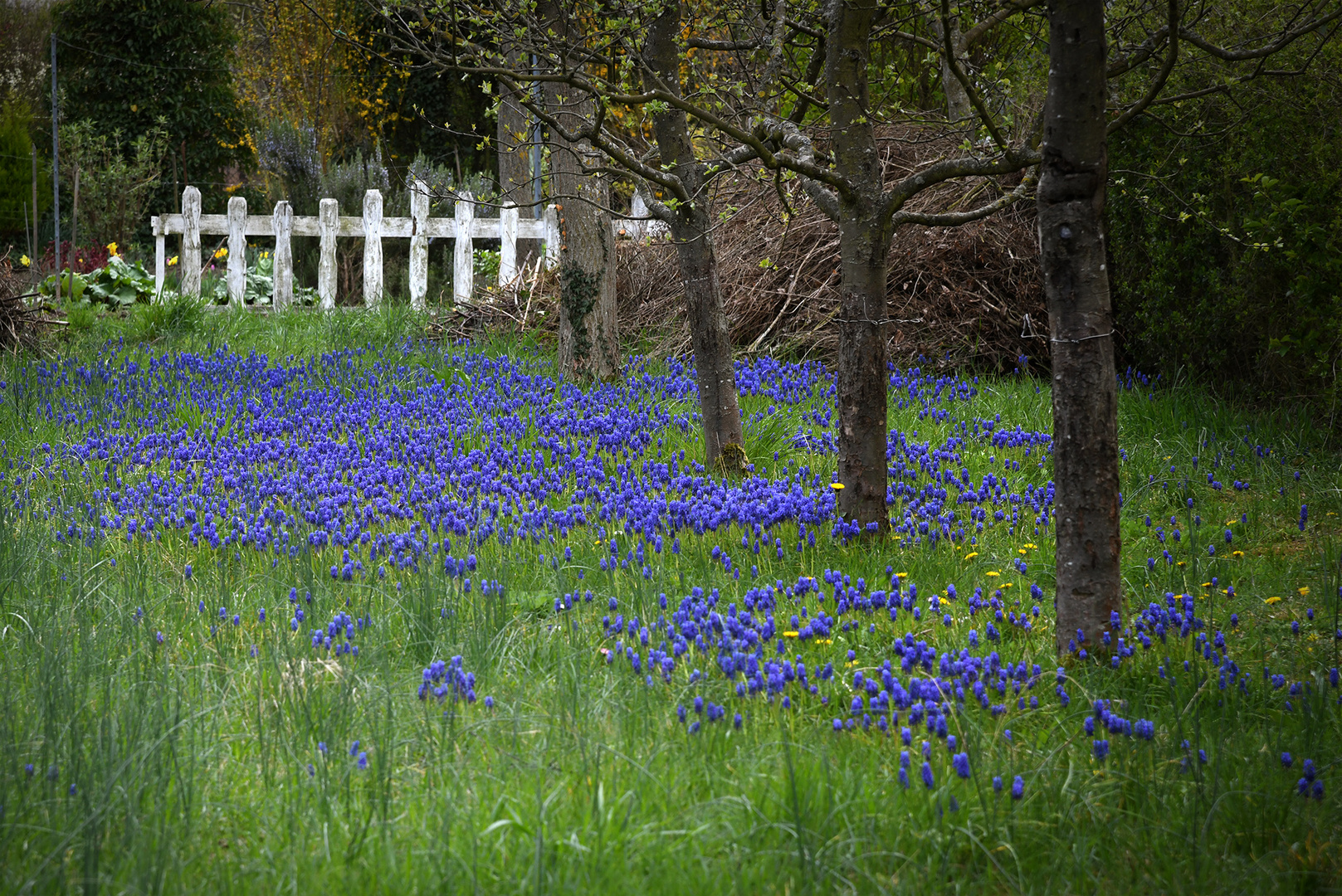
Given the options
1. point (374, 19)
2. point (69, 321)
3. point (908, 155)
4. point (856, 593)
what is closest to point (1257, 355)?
point (908, 155)

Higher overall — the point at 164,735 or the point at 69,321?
the point at 69,321

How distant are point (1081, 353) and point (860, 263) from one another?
1404 millimetres

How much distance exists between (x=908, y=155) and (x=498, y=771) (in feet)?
26.4

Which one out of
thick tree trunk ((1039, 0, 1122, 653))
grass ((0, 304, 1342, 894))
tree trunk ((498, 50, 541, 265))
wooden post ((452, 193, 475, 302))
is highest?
tree trunk ((498, 50, 541, 265))

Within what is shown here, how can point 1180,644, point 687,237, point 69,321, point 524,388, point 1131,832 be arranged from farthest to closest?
point 69,321, point 524,388, point 687,237, point 1180,644, point 1131,832

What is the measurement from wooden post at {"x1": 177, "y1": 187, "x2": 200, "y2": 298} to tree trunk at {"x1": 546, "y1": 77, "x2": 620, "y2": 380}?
7.58m

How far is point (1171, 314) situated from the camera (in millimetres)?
7148

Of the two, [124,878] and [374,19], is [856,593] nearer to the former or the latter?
[124,878]

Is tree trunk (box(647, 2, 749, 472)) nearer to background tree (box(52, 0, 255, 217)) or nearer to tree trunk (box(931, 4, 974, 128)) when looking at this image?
tree trunk (box(931, 4, 974, 128))

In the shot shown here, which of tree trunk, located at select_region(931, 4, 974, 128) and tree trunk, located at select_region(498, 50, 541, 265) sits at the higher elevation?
tree trunk, located at select_region(498, 50, 541, 265)

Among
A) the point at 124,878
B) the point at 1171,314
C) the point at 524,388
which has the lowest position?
the point at 124,878

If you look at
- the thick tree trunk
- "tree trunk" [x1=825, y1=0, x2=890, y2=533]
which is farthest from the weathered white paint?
the thick tree trunk

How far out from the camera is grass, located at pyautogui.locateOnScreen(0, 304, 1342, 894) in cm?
230

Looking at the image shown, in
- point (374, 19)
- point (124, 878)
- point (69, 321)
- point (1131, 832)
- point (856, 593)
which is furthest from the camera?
point (374, 19)
